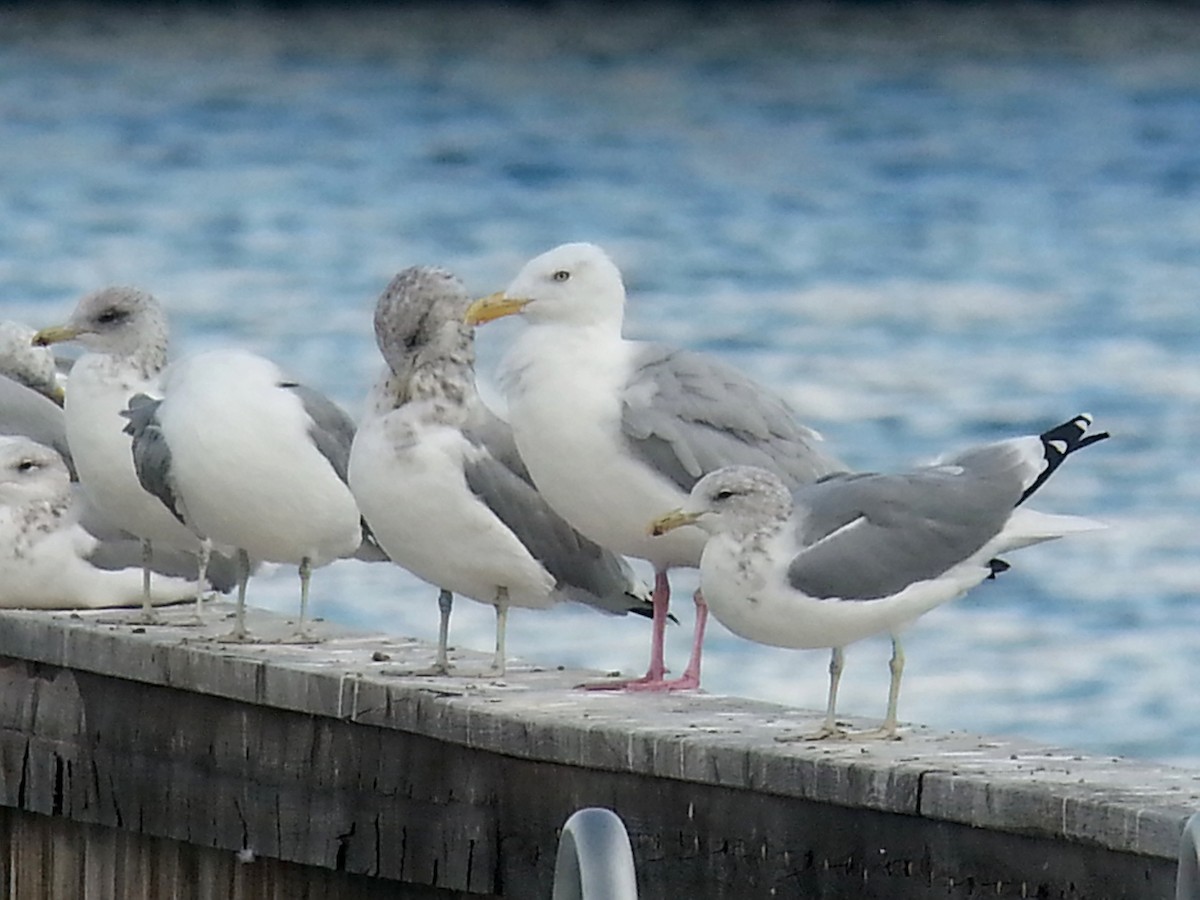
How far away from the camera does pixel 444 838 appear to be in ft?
13.7

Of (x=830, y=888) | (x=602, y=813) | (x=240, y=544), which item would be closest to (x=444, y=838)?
(x=830, y=888)

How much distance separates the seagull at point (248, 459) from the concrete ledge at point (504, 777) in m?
0.18

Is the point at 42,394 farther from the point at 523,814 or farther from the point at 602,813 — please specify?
the point at 602,813

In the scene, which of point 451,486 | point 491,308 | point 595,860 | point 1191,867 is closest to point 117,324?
point 491,308

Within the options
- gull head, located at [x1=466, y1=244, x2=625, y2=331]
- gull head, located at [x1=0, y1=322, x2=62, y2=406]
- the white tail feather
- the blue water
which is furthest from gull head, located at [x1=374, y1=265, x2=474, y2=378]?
the blue water

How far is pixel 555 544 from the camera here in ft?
16.1

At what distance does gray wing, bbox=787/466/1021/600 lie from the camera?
4.26 metres

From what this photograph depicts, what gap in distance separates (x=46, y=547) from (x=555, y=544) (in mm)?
986

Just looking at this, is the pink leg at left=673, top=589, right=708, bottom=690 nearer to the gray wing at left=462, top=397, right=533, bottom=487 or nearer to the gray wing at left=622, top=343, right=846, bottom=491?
the gray wing at left=622, top=343, right=846, bottom=491

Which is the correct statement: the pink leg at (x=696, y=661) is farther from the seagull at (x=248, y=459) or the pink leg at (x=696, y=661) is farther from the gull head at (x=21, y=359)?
the gull head at (x=21, y=359)

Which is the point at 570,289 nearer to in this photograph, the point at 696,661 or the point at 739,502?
the point at 696,661

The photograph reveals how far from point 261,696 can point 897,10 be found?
2437cm

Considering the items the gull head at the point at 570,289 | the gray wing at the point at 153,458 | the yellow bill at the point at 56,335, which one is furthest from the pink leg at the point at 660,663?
the yellow bill at the point at 56,335

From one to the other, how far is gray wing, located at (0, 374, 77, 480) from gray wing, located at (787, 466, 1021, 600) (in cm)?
194
